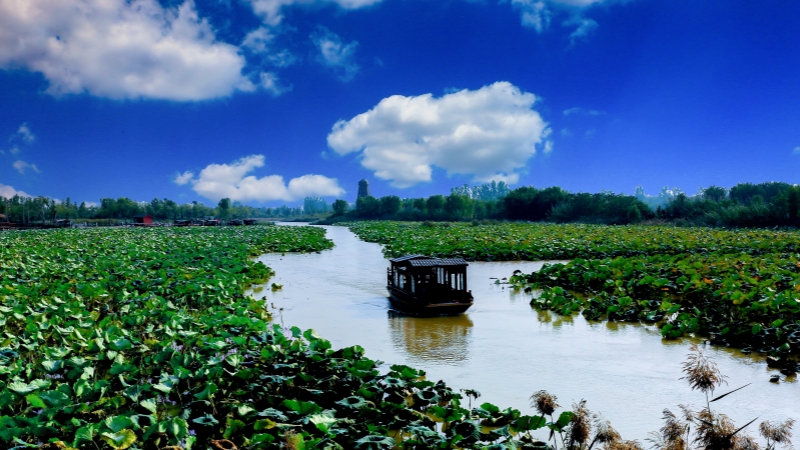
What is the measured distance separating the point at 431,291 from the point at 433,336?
6.44ft

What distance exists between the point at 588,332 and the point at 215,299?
692 cm

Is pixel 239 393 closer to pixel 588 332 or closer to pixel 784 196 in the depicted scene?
pixel 588 332

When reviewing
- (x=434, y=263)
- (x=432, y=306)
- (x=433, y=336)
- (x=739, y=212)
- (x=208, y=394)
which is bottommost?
(x=433, y=336)

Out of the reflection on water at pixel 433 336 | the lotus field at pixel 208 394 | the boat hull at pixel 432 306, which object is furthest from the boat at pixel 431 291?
the lotus field at pixel 208 394

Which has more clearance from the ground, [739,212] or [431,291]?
[739,212]

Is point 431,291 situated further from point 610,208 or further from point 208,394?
point 610,208

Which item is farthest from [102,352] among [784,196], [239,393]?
[784,196]

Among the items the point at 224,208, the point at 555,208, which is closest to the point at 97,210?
the point at 224,208

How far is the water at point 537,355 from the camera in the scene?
547 cm

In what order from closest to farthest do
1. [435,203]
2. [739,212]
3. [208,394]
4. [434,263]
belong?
[208,394], [434,263], [739,212], [435,203]

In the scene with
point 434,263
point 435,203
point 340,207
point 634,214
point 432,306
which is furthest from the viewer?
point 340,207

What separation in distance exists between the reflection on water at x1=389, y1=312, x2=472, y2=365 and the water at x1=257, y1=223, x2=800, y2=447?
17 millimetres

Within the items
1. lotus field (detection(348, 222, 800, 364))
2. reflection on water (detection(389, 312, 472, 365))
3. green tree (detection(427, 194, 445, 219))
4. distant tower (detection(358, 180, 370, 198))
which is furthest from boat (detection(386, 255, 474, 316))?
distant tower (detection(358, 180, 370, 198))

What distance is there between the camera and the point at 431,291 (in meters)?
10.6
